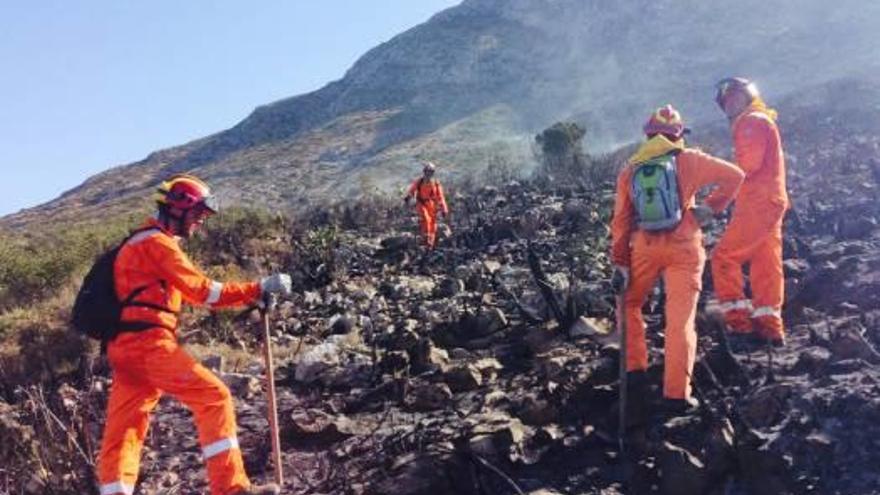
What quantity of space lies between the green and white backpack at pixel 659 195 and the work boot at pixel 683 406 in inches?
34.0

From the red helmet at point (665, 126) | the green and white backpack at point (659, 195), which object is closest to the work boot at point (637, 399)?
the green and white backpack at point (659, 195)

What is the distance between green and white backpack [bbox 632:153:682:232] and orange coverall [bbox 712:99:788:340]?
3.25 feet

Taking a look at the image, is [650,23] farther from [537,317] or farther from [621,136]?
[537,317]

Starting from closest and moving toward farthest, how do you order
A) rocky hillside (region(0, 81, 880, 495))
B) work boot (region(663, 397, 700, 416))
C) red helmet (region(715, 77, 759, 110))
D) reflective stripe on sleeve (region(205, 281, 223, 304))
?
rocky hillside (region(0, 81, 880, 495)) < reflective stripe on sleeve (region(205, 281, 223, 304)) < work boot (region(663, 397, 700, 416)) < red helmet (region(715, 77, 759, 110))

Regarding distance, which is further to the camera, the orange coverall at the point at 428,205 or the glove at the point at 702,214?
the orange coverall at the point at 428,205

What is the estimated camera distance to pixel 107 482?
382 cm

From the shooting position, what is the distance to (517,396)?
16.5ft

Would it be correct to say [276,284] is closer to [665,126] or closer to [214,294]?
[214,294]

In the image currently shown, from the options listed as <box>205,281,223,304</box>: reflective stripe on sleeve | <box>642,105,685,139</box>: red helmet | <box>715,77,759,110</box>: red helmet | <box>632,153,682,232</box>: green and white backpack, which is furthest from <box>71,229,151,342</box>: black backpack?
<box>715,77,759,110</box>: red helmet

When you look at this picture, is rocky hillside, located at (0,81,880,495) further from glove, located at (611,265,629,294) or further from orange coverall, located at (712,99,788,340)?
glove, located at (611,265,629,294)

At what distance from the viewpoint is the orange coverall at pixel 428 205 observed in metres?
11.4

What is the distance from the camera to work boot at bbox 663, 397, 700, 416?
4309mm

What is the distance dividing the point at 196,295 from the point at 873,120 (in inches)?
668

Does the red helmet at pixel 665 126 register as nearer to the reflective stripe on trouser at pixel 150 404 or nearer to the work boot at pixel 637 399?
the work boot at pixel 637 399
